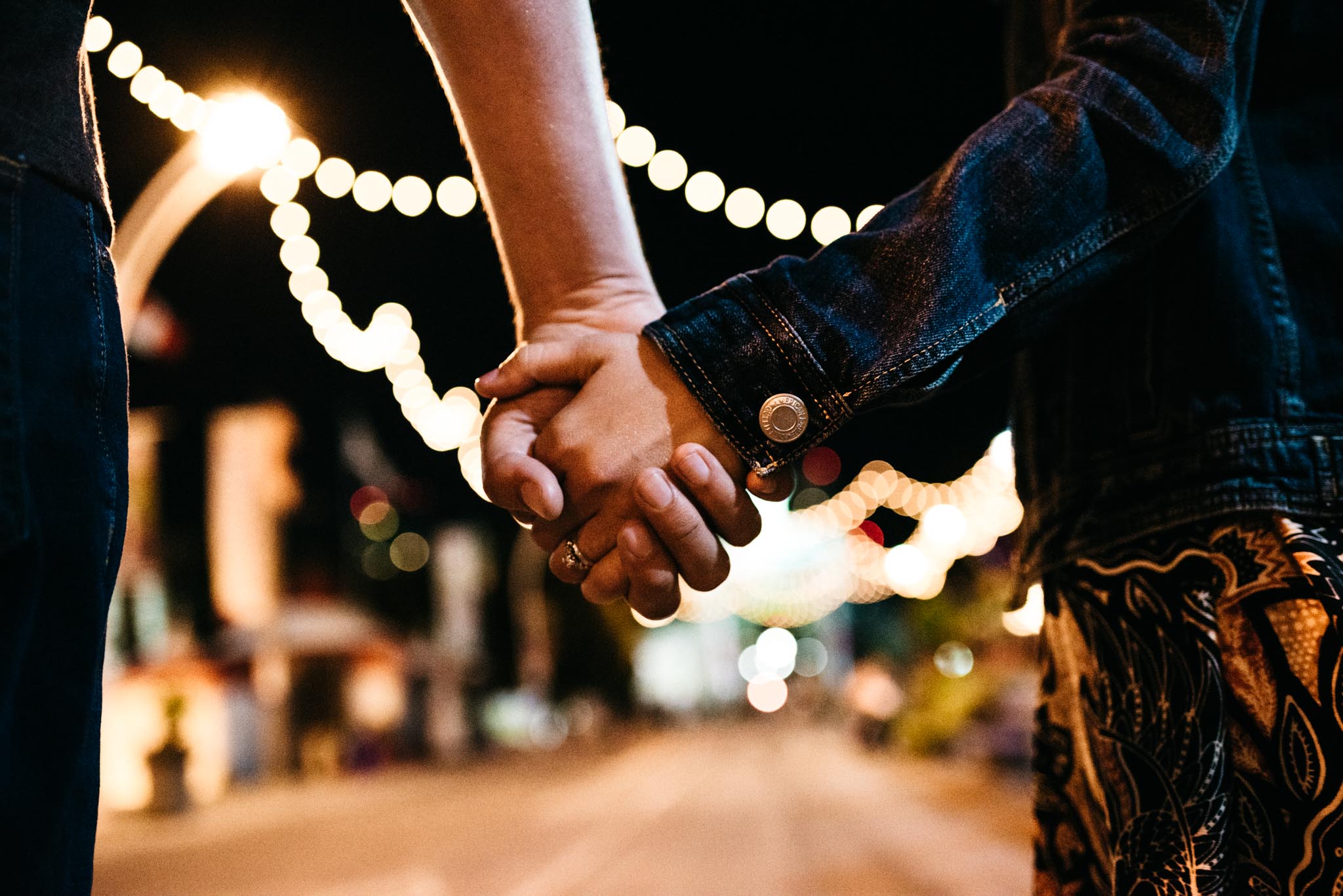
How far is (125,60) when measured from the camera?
103 inches

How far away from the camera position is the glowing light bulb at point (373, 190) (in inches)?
158

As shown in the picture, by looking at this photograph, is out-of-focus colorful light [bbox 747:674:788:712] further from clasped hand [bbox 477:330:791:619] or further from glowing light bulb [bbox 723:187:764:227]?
clasped hand [bbox 477:330:791:619]

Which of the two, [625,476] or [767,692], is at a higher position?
[767,692]

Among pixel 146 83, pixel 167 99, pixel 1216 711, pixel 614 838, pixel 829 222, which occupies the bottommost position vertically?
pixel 614 838

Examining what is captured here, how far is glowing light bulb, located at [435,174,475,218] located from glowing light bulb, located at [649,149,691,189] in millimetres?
730

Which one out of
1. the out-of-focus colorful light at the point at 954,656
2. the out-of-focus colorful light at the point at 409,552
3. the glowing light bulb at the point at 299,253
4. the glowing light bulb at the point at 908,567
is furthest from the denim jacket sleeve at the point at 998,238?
the out-of-focus colorful light at the point at 409,552

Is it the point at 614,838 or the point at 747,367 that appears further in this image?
the point at 614,838

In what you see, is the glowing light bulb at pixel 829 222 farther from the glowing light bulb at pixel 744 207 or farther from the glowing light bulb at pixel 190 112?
the glowing light bulb at pixel 190 112

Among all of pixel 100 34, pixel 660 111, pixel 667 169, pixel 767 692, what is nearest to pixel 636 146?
pixel 667 169

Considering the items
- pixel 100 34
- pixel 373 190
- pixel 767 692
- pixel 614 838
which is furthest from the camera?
pixel 767 692

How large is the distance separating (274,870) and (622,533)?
896 cm

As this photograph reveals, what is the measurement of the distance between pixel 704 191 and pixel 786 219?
1.11ft

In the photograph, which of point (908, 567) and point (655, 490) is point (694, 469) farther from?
point (908, 567)

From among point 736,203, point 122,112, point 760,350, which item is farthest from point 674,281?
point 760,350
